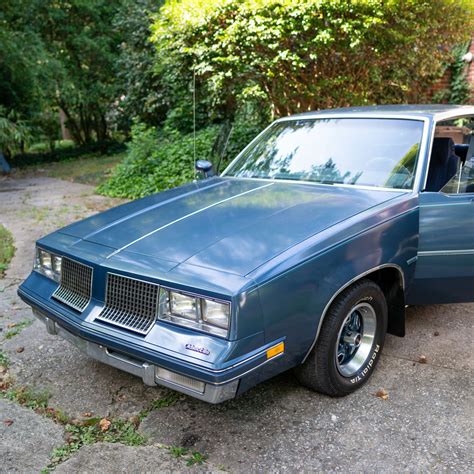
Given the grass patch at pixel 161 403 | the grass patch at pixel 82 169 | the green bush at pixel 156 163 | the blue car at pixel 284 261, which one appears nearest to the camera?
the blue car at pixel 284 261

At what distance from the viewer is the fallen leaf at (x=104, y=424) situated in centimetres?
285

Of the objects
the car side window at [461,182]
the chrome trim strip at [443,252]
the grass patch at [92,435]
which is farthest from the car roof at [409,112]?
the grass patch at [92,435]

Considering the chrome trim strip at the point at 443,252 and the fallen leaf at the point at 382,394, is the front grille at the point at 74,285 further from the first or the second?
the chrome trim strip at the point at 443,252

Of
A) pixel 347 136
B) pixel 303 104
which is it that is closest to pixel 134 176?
pixel 303 104

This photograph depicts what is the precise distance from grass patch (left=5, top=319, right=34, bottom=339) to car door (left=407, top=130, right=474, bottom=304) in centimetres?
300

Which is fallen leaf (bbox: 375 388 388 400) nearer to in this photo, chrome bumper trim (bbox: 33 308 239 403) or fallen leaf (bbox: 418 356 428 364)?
fallen leaf (bbox: 418 356 428 364)

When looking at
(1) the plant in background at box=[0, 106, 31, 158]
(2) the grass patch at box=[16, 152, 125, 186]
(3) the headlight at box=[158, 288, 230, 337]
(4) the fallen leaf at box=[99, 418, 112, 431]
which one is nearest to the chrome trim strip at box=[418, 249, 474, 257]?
(3) the headlight at box=[158, 288, 230, 337]

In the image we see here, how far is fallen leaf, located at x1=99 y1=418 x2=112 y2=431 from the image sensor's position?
285cm

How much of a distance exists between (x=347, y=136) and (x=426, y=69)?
5555 mm

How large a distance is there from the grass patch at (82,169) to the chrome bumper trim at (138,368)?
28.6ft

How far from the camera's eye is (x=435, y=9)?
7020 mm

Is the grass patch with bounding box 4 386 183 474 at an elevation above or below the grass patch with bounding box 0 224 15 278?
above

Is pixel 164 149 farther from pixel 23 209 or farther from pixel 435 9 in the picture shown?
pixel 435 9

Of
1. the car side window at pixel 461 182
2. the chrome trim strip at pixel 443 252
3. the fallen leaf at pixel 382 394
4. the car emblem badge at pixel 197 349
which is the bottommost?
the fallen leaf at pixel 382 394
